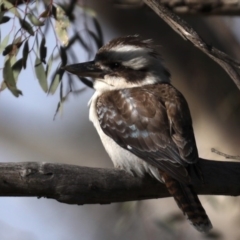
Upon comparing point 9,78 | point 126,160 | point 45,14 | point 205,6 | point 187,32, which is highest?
point 187,32

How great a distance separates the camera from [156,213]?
5.29 metres

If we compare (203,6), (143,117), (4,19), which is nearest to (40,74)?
(4,19)

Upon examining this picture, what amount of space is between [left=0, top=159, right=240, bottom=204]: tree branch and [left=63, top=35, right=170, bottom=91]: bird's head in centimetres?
61

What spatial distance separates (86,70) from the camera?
3.97m

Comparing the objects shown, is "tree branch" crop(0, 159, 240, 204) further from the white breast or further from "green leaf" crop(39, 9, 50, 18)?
Answer: "green leaf" crop(39, 9, 50, 18)

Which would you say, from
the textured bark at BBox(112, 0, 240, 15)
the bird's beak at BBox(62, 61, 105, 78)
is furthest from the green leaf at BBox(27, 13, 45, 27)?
the textured bark at BBox(112, 0, 240, 15)

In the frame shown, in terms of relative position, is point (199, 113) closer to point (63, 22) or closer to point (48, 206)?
point (63, 22)

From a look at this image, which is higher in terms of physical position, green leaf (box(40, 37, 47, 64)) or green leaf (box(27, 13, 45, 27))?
green leaf (box(27, 13, 45, 27))

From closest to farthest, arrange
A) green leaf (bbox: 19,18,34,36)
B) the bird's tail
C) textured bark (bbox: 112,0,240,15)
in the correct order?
the bird's tail, green leaf (bbox: 19,18,34,36), textured bark (bbox: 112,0,240,15)

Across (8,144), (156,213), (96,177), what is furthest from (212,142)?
(8,144)

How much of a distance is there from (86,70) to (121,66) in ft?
0.53

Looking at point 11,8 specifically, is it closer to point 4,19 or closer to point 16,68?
point 4,19

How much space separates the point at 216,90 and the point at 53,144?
2465mm

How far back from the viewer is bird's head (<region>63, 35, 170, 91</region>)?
3.94 m
